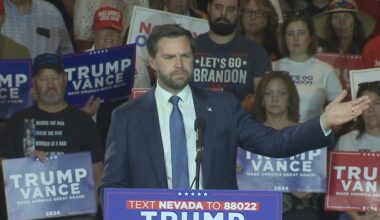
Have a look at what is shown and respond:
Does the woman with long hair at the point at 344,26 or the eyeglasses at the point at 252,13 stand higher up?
the eyeglasses at the point at 252,13

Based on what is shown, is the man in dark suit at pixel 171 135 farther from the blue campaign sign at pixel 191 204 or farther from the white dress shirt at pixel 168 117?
the blue campaign sign at pixel 191 204

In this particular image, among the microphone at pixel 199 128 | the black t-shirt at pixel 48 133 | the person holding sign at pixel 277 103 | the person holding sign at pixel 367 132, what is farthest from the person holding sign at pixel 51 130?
the microphone at pixel 199 128

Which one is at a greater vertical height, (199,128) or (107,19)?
(107,19)

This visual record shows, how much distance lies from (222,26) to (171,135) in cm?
354

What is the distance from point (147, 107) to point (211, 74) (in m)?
3.30

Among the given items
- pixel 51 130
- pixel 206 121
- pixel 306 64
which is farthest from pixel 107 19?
pixel 206 121

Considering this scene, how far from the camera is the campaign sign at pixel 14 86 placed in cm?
792

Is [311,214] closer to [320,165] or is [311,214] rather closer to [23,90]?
[320,165]

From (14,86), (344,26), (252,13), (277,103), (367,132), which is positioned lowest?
(367,132)

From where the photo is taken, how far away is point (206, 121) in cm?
482

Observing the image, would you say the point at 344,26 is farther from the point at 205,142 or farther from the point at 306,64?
the point at 205,142

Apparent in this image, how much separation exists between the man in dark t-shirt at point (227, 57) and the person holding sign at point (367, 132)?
813 mm

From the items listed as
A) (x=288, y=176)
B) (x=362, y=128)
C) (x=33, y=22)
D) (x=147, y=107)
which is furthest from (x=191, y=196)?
(x=33, y=22)

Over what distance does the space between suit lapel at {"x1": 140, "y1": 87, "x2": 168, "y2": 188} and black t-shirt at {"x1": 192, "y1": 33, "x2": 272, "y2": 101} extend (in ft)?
10.6
